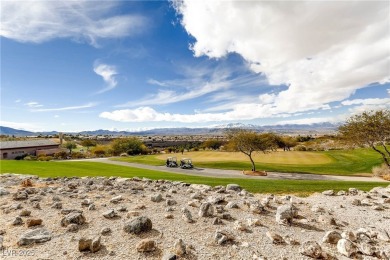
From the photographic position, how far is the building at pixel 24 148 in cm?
7825

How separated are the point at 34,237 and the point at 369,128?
33.9 meters

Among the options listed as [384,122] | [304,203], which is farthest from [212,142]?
[304,203]

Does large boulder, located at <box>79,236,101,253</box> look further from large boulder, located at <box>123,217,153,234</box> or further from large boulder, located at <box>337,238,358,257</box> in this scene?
large boulder, located at <box>337,238,358,257</box>

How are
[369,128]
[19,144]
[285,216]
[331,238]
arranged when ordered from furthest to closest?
1. [19,144]
2. [369,128]
3. [285,216]
4. [331,238]

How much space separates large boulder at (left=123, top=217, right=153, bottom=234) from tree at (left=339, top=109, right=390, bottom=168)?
98.2 feet

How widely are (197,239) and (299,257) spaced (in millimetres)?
2716

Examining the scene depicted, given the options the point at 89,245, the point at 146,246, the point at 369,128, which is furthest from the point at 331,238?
the point at 369,128

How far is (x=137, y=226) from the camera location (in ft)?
25.0

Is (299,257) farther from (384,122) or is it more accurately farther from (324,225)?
(384,122)

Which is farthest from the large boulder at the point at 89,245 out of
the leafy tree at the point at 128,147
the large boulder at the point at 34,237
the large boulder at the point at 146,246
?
the leafy tree at the point at 128,147

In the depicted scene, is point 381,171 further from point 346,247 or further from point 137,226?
point 137,226

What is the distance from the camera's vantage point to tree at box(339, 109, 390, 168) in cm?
2922

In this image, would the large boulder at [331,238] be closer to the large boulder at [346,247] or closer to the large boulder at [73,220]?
the large boulder at [346,247]

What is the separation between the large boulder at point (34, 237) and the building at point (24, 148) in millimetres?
86828
